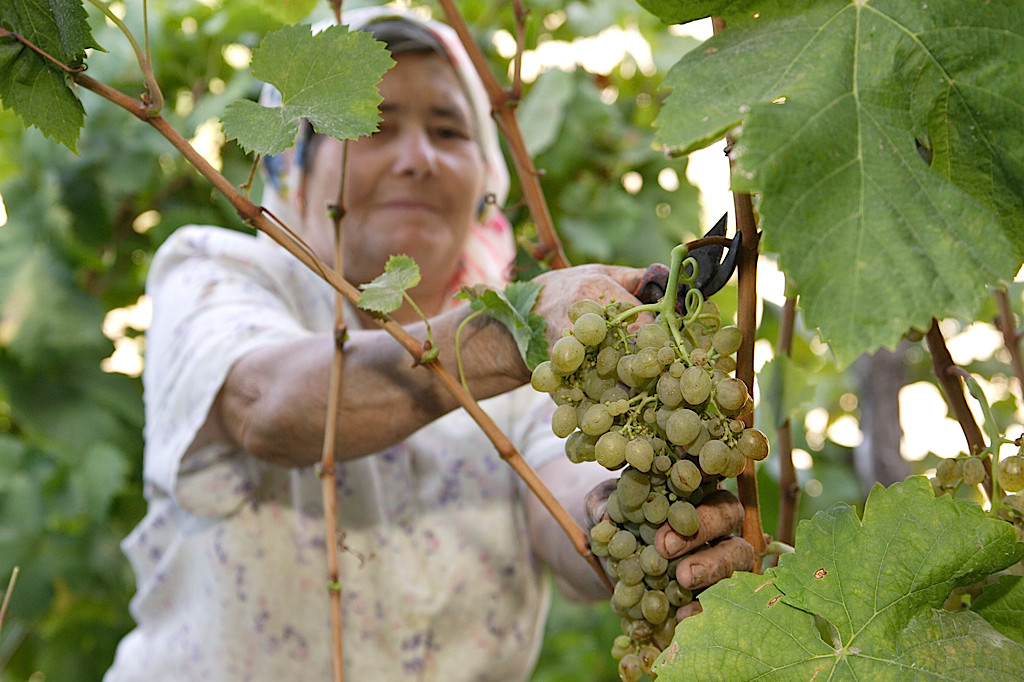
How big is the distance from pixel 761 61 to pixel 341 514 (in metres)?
0.86

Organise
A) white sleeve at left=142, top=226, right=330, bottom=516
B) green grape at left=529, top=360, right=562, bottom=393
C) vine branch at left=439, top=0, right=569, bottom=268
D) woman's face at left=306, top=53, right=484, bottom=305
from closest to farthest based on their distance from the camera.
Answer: green grape at left=529, top=360, right=562, bottom=393 < vine branch at left=439, top=0, right=569, bottom=268 < white sleeve at left=142, top=226, right=330, bottom=516 < woman's face at left=306, top=53, right=484, bottom=305

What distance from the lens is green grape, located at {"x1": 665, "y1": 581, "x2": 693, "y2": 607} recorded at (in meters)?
0.45

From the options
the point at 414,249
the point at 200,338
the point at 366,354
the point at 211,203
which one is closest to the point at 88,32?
the point at 366,354

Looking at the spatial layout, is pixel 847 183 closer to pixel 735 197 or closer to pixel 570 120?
pixel 735 197

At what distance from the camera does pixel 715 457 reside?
15.4 inches

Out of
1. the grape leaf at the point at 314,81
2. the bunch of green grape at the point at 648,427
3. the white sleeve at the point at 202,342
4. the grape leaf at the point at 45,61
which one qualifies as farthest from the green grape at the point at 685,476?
the white sleeve at the point at 202,342

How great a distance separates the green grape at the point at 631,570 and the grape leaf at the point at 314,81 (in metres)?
0.25

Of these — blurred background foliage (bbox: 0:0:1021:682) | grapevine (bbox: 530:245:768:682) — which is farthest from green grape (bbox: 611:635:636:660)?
blurred background foliage (bbox: 0:0:1021:682)

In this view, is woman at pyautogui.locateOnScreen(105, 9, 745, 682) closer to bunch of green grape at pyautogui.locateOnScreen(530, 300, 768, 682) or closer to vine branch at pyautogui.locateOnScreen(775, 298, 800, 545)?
vine branch at pyautogui.locateOnScreen(775, 298, 800, 545)

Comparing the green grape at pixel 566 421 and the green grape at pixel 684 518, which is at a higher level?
the green grape at pixel 566 421

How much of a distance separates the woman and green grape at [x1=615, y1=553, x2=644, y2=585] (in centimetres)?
38

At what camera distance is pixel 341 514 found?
1105 millimetres

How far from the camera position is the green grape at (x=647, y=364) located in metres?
0.40

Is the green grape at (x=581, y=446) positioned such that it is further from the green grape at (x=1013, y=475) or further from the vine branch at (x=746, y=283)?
the green grape at (x=1013, y=475)
